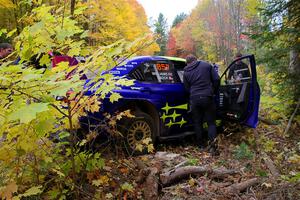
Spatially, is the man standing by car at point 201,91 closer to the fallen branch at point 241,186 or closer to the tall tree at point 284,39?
the tall tree at point 284,39

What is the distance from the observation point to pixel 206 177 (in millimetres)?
4090

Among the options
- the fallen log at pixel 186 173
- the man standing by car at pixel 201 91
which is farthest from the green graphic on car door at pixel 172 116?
the fallen log at pixel 186 173

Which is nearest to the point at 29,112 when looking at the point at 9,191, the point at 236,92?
the point at 9,191

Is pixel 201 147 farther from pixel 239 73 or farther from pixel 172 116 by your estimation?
pixel 239 73

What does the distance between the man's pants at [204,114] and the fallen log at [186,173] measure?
1848 mm

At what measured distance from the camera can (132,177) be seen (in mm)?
4168

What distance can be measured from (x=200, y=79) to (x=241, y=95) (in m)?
0.87

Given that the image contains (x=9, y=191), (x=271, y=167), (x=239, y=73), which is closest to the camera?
(x=9, y=191)

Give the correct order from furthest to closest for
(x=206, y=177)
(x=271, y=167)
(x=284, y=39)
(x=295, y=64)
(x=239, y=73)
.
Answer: (x=284, y=39) < (x=295, y=64) < (x=239, y=73) < (x=271, y=167) < (x=206, y=177)

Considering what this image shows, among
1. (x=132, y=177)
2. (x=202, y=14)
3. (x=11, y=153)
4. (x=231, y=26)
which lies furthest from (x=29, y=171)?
(x=202, y=14)

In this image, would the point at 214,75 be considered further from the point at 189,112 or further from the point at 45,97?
the point at 45,97

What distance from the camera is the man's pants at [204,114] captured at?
6000mm

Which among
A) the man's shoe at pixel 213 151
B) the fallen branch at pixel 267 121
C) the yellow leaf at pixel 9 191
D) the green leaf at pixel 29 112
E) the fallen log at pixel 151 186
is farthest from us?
the fallen branch at pixel 267 121

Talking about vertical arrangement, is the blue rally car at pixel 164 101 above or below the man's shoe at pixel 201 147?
above
